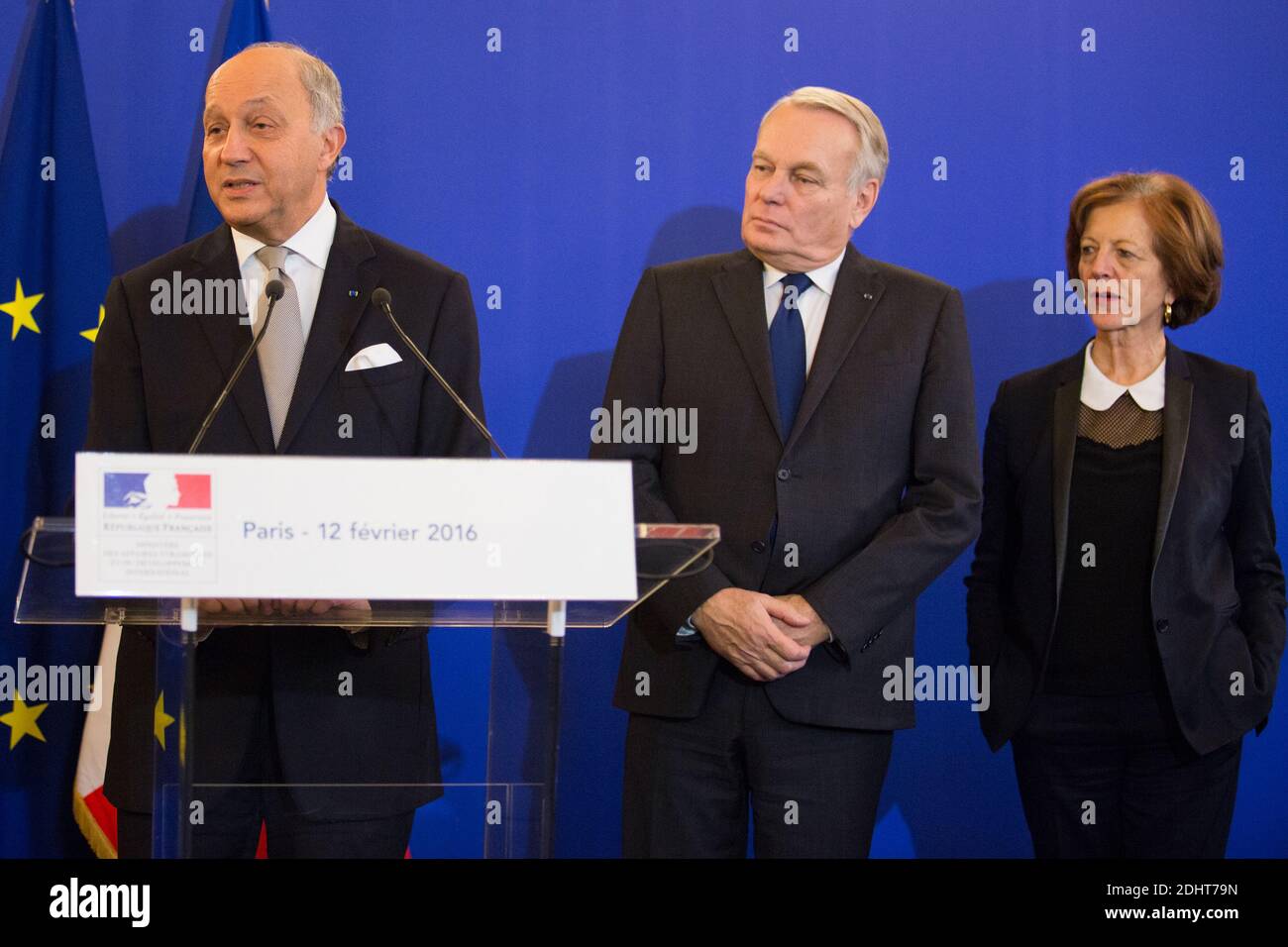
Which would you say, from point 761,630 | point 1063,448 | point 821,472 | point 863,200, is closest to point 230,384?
point 761,630

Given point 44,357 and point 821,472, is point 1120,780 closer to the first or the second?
point 821,472

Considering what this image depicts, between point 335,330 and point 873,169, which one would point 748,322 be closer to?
point 873,169

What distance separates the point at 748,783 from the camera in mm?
2748

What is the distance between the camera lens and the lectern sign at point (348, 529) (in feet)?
6.28

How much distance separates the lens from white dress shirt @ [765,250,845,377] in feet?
9.59

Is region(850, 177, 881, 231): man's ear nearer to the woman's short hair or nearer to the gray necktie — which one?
the woman's short hair

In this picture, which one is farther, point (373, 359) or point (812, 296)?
point (812, 296)

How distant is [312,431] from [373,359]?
0.56 feet

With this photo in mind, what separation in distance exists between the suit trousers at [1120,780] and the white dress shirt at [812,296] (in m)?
0.89

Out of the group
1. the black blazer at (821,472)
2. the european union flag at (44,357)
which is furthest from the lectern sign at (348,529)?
the european union flag at (44,357)

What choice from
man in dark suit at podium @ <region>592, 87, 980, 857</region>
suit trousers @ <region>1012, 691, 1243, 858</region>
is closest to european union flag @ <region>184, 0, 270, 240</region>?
man in dark suit at podium @ <region>592, 87, 980, 857</region>

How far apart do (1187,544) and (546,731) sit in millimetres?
1559

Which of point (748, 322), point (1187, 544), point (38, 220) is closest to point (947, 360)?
point (748, 322)

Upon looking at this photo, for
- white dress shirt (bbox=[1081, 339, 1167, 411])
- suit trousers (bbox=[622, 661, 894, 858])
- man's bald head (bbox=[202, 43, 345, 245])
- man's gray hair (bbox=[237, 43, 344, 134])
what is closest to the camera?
suit trousers (bbox=[622, 661, 894, 858])
